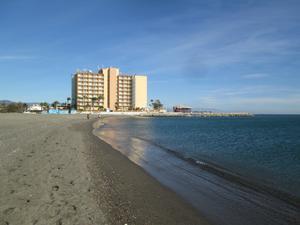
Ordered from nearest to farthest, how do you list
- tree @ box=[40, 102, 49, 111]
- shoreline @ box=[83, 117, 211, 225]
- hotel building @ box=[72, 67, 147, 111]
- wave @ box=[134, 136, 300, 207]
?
shoreline @ box=[83, 117, 211, 225]
wave @ box=[134, 136, 300, 207]
hotel building @ box=[72, 67, 147, 111]
tree @ box=[40, 102, 49, 111]

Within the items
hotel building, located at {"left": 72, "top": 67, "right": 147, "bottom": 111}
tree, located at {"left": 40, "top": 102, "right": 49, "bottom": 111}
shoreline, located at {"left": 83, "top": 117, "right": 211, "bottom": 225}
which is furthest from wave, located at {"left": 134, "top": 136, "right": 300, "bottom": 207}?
tree, located at {"left": 40, "top": 102, "right": 49, "bottom": 111}

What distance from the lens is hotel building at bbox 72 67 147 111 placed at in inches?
6388

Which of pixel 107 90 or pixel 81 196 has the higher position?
pixel 107 90

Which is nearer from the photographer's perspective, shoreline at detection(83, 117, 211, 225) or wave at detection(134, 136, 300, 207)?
shoreline at detection(83, 117, 211, 225)

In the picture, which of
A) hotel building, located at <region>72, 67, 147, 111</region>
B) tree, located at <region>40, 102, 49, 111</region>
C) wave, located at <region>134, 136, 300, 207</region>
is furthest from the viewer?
tree, located at <region>40, 102, 49, 111</region>

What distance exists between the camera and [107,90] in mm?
169000

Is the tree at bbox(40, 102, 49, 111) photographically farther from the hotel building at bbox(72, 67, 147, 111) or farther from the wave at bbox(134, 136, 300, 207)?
the wave at bbox(134, 136, 300, 207)

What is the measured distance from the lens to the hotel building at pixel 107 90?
16225cm

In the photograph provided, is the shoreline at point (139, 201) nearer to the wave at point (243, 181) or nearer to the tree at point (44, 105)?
the wave at point (243, 181)

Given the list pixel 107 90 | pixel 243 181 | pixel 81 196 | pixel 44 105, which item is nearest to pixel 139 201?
pixel 81 196

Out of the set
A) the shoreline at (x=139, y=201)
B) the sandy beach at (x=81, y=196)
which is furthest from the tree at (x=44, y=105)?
the shoreline at (x=139, y=201)

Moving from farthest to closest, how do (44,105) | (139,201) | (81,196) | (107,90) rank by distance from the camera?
(44,105), (107,90), (139,201), (81,196)

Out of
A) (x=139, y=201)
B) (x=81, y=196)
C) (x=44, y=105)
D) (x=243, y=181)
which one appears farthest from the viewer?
(x=44, y=105)

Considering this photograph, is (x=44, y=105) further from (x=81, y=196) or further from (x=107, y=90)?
(x=81, y=196)
